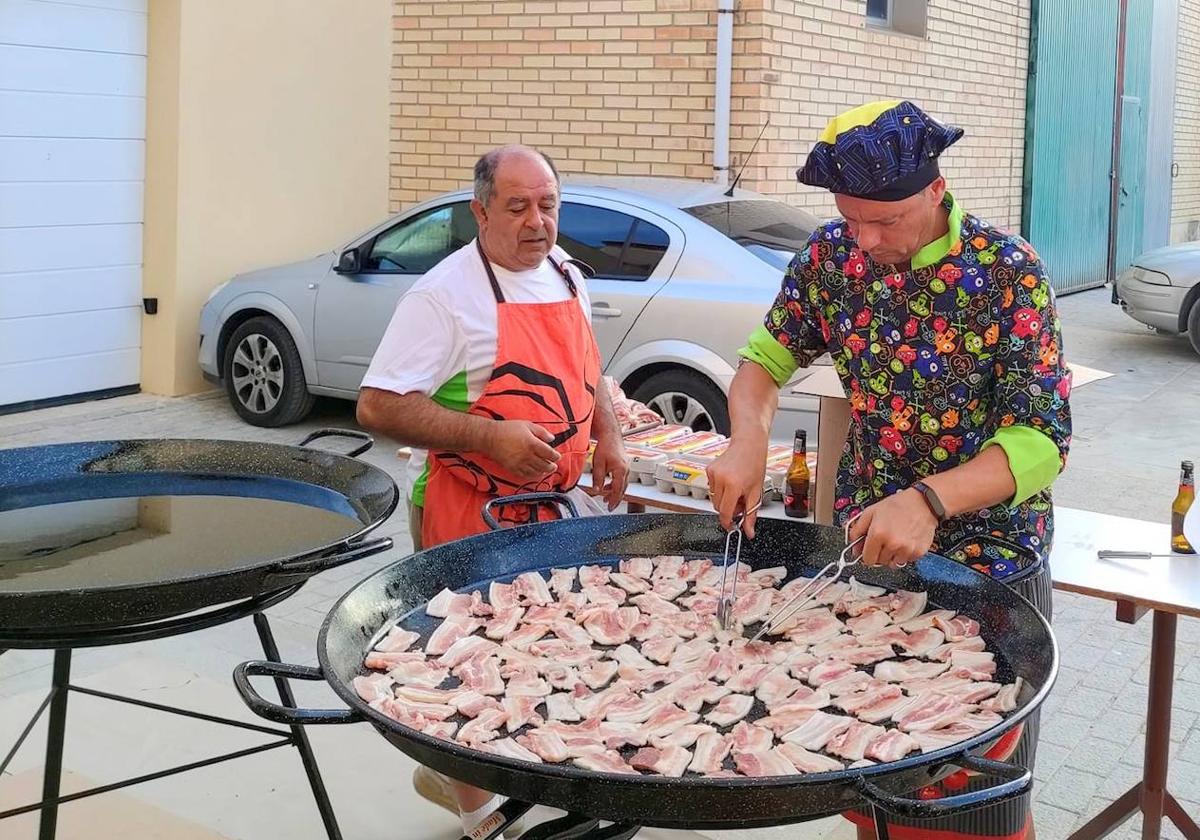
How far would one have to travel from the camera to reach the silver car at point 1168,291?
44.9ft

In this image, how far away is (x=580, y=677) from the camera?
8.55 feet

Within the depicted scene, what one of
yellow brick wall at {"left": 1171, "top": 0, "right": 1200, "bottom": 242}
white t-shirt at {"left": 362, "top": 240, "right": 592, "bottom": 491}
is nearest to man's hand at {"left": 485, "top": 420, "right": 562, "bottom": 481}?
white t-shirt at {"left": 362, "top": 240, "right": 592, "bottom": 491}

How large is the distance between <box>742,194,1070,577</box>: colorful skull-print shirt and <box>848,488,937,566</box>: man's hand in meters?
0.24

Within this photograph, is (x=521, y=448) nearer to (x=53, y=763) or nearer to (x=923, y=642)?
(x=923, y=642)

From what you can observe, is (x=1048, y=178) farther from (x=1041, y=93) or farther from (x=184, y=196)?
(x=184, y=196)

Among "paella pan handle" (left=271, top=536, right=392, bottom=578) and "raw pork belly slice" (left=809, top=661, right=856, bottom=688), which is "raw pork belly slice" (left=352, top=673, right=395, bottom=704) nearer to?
"paella pan handle" (left=271, top=536, right=392, bottom=578)

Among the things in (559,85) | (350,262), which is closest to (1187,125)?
(559,85)

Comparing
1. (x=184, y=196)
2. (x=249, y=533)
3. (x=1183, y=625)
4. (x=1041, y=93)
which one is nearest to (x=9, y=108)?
(x=184, y=196)

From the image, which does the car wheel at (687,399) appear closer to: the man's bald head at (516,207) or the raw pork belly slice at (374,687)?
the man's bald head at (516,207)

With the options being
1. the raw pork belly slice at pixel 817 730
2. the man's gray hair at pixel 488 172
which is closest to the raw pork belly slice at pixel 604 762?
the raw pork belly slice at pixel 817 730

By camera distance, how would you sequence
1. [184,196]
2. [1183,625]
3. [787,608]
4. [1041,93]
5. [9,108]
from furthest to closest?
[1041,93] < [184,196] < [9,108] < [1183,625] < [787,608]

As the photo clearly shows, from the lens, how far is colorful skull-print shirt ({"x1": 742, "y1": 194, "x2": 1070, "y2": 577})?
2.79 m

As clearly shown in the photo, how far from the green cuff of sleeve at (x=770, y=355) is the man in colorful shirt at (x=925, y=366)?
0.06m

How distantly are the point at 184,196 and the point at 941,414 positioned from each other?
879 cm
